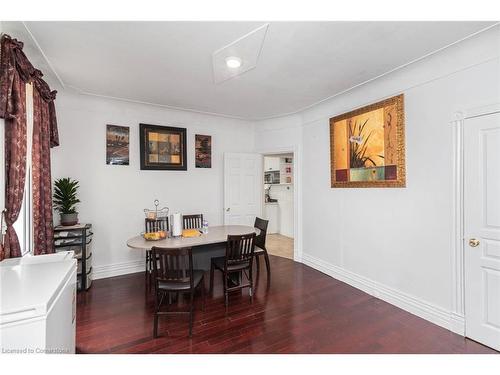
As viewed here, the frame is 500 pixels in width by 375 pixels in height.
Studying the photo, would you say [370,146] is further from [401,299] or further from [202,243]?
[202,243]

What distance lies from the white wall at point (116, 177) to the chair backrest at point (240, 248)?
6.10 ft

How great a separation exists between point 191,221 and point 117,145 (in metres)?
1.68

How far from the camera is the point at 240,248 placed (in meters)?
2.91

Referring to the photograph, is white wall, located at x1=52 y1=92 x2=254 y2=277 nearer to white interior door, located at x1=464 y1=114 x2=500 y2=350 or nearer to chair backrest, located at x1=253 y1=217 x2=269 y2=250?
chair backrest, located at x1=253 y1=217 x2=269 y2=250

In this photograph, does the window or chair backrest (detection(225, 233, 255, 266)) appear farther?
chair backrest (detection(225, 233, 255, 266))

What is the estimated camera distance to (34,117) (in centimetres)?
247

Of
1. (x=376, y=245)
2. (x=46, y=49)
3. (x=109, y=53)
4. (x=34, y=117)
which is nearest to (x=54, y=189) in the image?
(x=34, y=117)

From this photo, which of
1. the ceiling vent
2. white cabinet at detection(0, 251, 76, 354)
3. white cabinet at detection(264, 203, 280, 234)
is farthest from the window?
white cabinet at detection(264, 203, 280, 234)

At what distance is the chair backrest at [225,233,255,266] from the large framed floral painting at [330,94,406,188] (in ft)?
5.50

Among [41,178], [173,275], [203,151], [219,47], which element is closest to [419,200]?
[219,47]

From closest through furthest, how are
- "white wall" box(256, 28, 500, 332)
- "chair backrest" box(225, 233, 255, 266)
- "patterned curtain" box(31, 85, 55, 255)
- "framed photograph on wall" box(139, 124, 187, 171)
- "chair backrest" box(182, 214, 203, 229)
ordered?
1. "white wall" box(256, 28, 500, 332)
2. "patterned curtain" box(31, 85, 55, 255)
3. "chair backrest" box(225, 233, 255, 266)
4. "chair backrest" box(182, 214, 203, 229)
5. "framed photograph on wall" box(139, 124, 187, 171)

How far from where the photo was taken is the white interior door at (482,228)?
2087mm

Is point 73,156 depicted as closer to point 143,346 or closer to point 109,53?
point 109,53

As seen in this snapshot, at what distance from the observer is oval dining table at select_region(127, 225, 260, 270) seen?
111 inches
